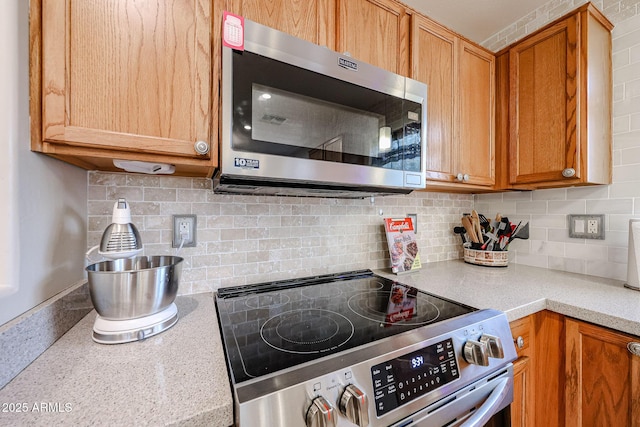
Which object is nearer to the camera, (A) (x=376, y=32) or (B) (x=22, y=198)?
(B) (x=22, y=198)

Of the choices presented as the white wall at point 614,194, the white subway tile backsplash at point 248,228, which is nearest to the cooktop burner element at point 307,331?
the white subway tile backsplash at point 248,228

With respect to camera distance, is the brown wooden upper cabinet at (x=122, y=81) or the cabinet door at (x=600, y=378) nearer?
the brown wooden upper cabinet at (x=122, y=81)

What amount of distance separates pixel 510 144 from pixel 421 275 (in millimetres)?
902

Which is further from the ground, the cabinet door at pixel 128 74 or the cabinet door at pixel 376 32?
the cabinet door at pixel 376 32

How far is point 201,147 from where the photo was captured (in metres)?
0.74

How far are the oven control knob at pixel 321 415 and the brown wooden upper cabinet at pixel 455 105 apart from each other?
1.05m

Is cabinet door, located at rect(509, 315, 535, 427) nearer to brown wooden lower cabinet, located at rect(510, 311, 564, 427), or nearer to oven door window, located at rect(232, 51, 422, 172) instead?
brown wooden lower cabinet, located at rect(510, 311, 564, 427)

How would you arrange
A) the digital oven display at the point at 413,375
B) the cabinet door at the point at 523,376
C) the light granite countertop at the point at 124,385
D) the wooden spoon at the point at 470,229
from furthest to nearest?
the wooden spoon at the point at 470,229 < the cabinet door at the point at 523,376 < the digital oven display at the point at 413,375 < the light granite countertop at the point at 124,385

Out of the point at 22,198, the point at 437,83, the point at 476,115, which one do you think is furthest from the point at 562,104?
the point at 22,198

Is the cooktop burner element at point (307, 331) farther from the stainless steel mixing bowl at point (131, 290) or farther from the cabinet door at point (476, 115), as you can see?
the cabinet door at point (476, 115)

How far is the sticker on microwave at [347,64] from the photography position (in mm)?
873

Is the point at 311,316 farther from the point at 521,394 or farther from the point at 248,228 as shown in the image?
the point at 521,394

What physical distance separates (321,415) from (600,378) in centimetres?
106

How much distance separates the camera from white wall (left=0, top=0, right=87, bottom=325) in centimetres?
52
